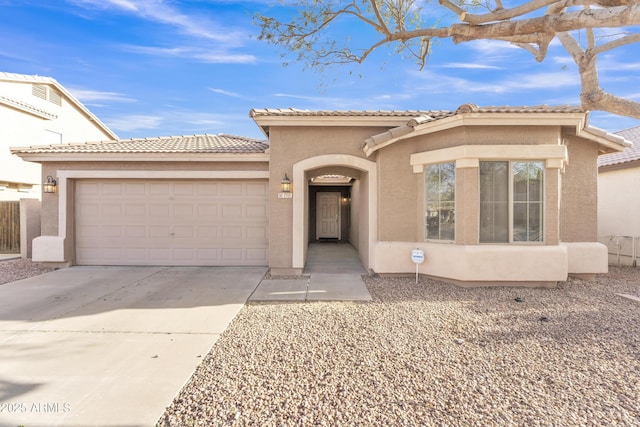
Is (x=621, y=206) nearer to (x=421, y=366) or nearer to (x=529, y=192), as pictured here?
(x=529, y=192)

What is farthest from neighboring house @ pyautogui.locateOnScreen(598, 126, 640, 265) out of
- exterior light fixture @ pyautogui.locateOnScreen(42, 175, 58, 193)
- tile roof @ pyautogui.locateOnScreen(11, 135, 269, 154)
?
exterior light fixture @ pyautogui.locateOnScreen(42, 175, 58, 193)

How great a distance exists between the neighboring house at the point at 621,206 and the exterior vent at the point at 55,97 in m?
28.2

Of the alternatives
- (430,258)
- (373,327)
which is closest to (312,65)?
(430,258)

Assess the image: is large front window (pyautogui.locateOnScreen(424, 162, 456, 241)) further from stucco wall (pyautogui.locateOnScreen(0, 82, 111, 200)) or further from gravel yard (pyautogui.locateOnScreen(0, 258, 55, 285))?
stucco wall (pyautogui.locateOnScreen(0, 82, 111, 200))

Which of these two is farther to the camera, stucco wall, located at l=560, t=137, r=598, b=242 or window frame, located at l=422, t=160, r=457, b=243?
stucco wall, located at l=560, t=137, r=598, b=242

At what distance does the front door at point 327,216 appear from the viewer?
16.6 m

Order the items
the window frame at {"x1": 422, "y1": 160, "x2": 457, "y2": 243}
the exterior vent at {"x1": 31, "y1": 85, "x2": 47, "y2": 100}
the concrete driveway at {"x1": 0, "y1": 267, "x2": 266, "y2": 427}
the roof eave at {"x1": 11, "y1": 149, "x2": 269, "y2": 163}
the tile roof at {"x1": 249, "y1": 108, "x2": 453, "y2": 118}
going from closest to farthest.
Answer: the concrete driveway at {"x1": 0, "y1": 267, "x2": 266, "y2": 427} → the window frame at {"x1": 422, "y1": 160, "x2": 457, "y2": 243} → the tile roof at {"x1": 249, "y1": 108, "x2": 453, "y2": 118} → the roof eave at {"x1": 11, "y1": 149, "x2": 269, "y2": 163} → the exterior vent at {"x1": 31, "y1": 85, "x2": 47, "y2": 100}

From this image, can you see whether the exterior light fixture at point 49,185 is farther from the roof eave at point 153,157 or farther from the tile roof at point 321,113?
the tile roof at point 321,113

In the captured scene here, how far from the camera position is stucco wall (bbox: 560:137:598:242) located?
303 inches

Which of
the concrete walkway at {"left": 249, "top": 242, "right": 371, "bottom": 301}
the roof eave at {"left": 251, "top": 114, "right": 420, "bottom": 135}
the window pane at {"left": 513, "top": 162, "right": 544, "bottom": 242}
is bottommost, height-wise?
the concrete walkway at {"left": 249, "top": 242, "right": 371, "bottom": 301}

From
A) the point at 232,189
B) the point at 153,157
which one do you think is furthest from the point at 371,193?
the point at 153,157

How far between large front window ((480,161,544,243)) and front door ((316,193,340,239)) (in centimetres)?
1006

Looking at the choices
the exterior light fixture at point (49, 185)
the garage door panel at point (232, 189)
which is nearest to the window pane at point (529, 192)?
the garage door panel at point (232, 189)

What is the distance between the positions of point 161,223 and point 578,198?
11.9 metres
